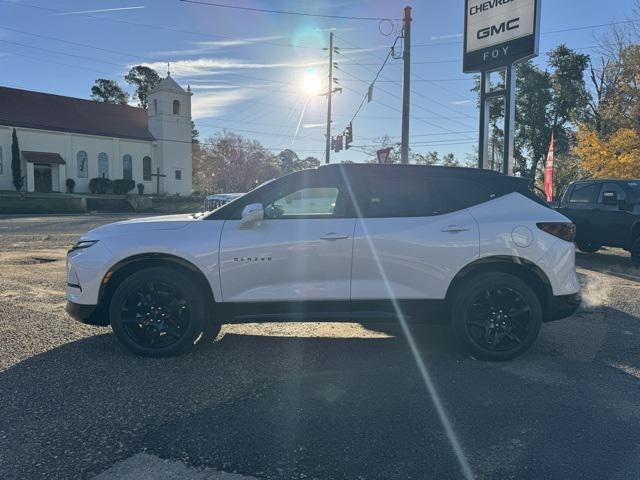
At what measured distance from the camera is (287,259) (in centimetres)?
450

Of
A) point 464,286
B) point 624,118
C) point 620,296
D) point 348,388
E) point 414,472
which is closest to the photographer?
point 414,472

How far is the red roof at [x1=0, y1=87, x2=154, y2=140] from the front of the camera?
1844 inches

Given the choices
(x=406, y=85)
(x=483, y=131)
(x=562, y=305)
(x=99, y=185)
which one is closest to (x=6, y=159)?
(x=99, y=185)

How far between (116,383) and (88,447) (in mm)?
1040

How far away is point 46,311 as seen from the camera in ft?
20.8

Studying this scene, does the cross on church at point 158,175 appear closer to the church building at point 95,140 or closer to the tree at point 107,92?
the church building at point 95,140

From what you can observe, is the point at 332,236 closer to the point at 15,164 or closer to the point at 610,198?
the point at 610,198

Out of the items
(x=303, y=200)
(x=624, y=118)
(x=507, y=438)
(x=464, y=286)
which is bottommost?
(x=507, y=438)

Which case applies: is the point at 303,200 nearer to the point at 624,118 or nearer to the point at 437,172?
the point at 437,172

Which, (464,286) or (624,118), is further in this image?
(624,118)

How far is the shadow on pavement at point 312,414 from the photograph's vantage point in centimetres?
295

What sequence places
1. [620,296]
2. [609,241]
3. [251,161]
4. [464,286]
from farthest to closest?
[251,161] < [609,241] < [620,296] < [464,286]

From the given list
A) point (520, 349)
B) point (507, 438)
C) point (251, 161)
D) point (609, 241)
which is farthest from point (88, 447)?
point (251, 161)

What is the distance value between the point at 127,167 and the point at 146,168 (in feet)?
7.14
